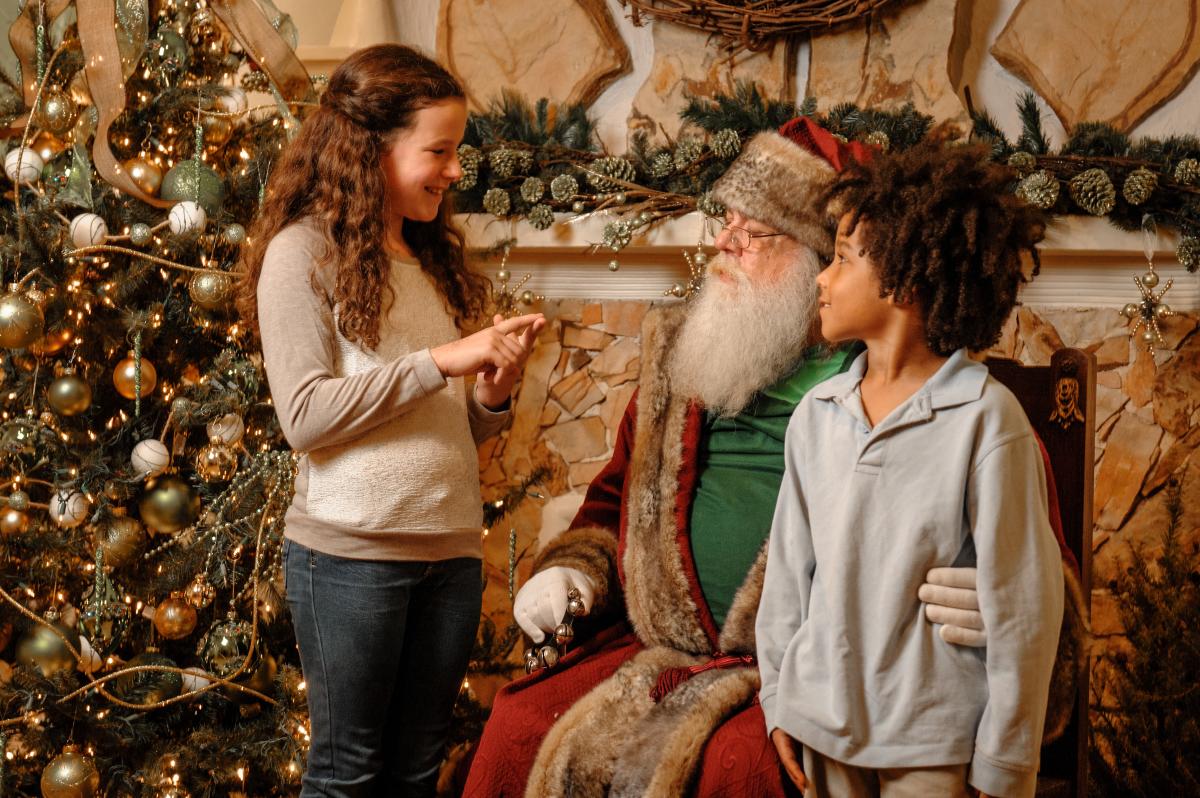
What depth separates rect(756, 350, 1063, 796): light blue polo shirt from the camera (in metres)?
1.35

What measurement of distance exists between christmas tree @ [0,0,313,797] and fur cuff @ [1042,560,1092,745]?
1.67m

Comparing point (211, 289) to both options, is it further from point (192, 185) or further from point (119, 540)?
point (119, 540)

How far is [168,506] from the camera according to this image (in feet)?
8.10

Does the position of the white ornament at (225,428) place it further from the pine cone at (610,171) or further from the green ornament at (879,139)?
the green ornament at (879,139)

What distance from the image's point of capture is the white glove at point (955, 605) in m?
1.36

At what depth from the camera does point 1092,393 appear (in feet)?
7.03

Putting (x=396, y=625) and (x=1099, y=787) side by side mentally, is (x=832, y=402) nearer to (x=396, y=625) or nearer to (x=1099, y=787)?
→ (x=396, y=625)

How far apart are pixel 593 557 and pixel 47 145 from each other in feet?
5.35

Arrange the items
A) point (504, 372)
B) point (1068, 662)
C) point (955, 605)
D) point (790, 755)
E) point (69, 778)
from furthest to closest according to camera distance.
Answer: point (69, 778) < point (504, 372) < point (1068, 662) < point (790, 755) < point (955, 605)

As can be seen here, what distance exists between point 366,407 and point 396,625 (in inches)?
15.8

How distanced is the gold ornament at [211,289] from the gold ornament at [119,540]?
54 centimetres

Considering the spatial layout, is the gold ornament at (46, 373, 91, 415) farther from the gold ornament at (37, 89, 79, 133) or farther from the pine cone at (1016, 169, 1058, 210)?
the pine cone at (1016, 169, 1058, 210)

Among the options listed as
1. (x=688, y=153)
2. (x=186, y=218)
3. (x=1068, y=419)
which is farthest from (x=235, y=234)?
(x=1068, y=419)

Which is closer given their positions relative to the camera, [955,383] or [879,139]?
[955,383]
